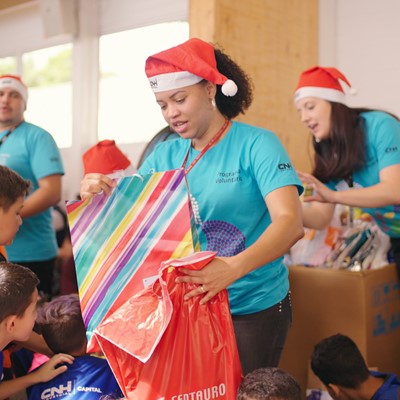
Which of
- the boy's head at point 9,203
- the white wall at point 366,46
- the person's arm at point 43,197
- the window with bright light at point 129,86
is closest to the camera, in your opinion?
the boy's head at point 9,203

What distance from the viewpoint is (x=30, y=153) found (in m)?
2.83

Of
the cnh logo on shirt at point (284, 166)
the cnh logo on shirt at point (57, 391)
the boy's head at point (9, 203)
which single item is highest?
the cnh logo on shirt at point (284, 166)

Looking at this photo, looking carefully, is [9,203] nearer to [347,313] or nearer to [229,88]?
[229,88]

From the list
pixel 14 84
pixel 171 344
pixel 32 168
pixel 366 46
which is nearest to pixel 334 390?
pixel 171 344

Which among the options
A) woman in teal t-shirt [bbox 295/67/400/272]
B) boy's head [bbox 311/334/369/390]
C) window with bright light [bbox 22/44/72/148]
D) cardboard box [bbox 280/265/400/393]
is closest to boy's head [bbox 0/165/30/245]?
woman in teal t-shirt [bbox 295/67/400/272]

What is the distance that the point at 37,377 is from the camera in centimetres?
177

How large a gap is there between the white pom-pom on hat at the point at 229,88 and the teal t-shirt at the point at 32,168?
137 centimetres

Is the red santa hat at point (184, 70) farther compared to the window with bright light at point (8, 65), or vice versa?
the window with bright light at point (8, 65)

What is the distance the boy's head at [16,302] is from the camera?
1597 millimetres

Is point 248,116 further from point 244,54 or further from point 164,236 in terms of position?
point 164,236

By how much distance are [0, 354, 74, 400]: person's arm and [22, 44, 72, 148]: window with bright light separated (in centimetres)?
461

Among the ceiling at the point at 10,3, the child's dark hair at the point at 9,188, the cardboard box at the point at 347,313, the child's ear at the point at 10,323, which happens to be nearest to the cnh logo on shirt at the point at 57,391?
the child's ear at the point at 10,323

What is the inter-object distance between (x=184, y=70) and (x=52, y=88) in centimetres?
513

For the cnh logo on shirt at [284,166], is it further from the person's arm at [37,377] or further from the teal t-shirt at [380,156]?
the teal t-shirt at [380,156]
